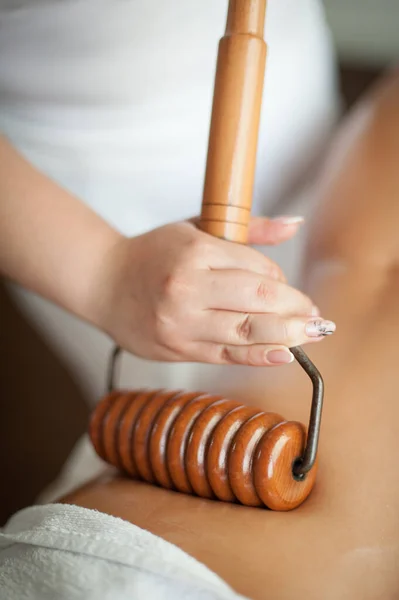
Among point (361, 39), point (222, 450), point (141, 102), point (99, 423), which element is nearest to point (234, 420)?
point (222, 450)

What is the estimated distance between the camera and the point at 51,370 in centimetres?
117

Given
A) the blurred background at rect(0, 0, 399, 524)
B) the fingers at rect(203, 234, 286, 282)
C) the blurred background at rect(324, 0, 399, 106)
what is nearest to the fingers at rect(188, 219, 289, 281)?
the fingers at rect(203, 234, 286, 282)

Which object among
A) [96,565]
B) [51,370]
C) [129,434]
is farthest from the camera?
[51,370]

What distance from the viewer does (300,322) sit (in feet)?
1.23

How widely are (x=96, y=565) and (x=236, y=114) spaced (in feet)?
0.90

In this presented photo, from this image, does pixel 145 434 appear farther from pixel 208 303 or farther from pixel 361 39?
pixel 361 39

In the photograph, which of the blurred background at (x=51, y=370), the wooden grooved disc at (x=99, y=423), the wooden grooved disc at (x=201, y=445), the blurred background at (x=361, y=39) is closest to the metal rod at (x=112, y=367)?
the wooden grooved disc at (x=99, y=423)

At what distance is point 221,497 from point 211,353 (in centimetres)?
9

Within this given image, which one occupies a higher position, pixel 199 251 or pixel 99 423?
pixel 199 251

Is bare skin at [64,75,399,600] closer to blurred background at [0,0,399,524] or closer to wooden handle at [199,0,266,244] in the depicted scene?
wooden handle at [199,0,266,244]

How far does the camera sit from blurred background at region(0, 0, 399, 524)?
1.11 meters

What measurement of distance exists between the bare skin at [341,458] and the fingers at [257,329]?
8 centimetres

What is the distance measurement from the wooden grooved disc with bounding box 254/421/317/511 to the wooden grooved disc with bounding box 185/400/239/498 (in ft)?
0.12

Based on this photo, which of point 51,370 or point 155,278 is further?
point 51,370
